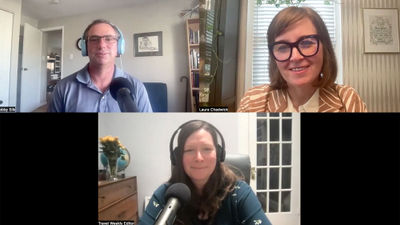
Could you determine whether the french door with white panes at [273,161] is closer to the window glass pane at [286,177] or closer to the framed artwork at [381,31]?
the window glass pane at [286,177]

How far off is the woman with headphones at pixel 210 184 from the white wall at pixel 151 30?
0.65 feet

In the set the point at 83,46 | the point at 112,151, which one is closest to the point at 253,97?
the point at 112,151

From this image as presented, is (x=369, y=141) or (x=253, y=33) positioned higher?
(x=253, y=33)

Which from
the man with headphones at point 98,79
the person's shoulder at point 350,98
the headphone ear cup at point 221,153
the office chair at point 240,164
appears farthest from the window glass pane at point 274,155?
the man with headphones at point 98,79

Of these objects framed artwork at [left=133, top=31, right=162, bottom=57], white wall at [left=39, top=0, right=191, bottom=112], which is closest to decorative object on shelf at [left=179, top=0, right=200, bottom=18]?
white wall at [left=39, top=0, right=191, bottom=112]

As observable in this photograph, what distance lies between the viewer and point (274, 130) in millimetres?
1190

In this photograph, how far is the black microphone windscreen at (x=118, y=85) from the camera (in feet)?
3.91

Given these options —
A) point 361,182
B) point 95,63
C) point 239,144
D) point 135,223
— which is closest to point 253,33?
point 239,144

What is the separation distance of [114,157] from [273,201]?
782 millimetres

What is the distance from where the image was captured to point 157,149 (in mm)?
1190

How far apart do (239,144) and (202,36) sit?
1.77 ft

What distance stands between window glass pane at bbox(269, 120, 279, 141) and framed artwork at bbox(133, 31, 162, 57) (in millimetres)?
642

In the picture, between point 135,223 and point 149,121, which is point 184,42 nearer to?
point 149,121

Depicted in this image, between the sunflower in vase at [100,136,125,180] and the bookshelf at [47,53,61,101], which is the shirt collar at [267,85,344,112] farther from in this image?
the bookshelf at [47,53,61,101]
